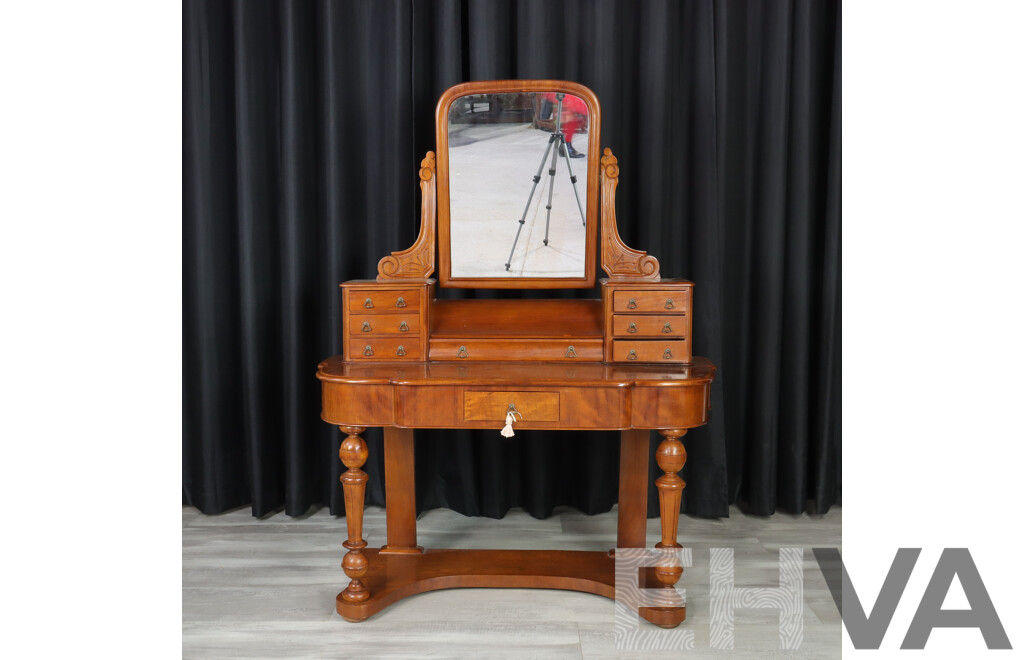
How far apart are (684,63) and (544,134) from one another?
2.42 feet

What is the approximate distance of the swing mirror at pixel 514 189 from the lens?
237 cm

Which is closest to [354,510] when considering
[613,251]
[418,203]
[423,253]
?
[423,253]

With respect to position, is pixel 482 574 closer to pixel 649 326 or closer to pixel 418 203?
pixel 649 326

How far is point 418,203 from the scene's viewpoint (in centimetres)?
280

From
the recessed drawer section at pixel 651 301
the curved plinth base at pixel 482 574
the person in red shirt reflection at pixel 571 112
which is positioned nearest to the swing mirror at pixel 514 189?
the person in red shirt reflection at pixel 571 112

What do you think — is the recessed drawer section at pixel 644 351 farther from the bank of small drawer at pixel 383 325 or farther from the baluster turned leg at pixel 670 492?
the bank of small drawer at pixel 383 325

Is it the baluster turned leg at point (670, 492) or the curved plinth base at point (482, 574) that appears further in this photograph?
the curved plinth base at point (482, 574)

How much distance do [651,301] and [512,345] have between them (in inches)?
17.4

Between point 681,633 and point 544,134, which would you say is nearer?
point 681,633

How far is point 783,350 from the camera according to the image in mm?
2838
